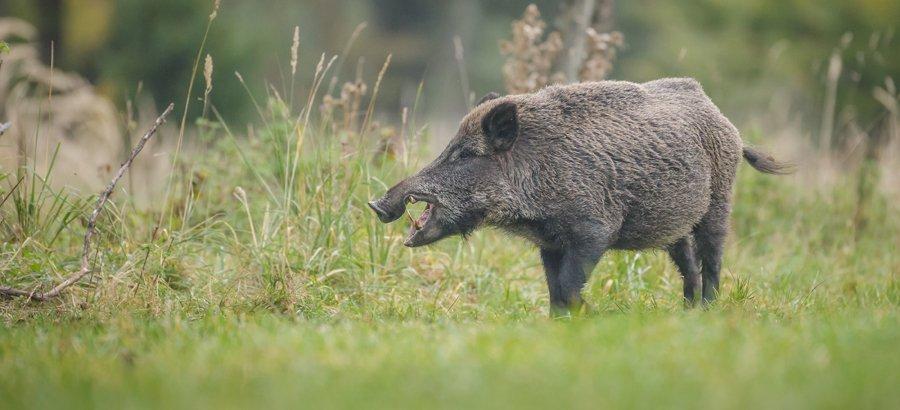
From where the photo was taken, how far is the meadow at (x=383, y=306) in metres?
3.80

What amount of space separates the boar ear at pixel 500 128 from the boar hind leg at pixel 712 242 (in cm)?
158

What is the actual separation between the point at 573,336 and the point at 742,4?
786 inches

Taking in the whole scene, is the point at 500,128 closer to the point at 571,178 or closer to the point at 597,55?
the point at 571,178

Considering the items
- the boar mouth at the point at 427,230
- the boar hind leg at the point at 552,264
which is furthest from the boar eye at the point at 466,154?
the boar hind leg at the point at 552,264

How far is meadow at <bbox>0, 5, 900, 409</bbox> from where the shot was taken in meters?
3.80

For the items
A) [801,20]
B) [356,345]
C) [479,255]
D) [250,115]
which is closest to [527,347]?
[356,345]

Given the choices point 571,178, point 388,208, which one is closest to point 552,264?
point 571,178

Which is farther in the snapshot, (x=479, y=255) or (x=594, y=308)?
(x=479, y=255)

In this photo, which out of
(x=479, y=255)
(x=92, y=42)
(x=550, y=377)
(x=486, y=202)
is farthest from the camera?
(x=92, y=42)

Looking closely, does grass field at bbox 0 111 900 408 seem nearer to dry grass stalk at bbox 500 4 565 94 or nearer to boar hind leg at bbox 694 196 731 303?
boar hind leg at bbox 694 196 731 303

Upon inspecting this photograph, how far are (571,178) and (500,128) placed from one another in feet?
1.74

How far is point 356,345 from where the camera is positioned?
4676 mm

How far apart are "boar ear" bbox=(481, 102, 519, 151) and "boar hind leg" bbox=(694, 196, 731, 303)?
1.58 m

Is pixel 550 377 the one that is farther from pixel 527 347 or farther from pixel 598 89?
pixel 598 89
